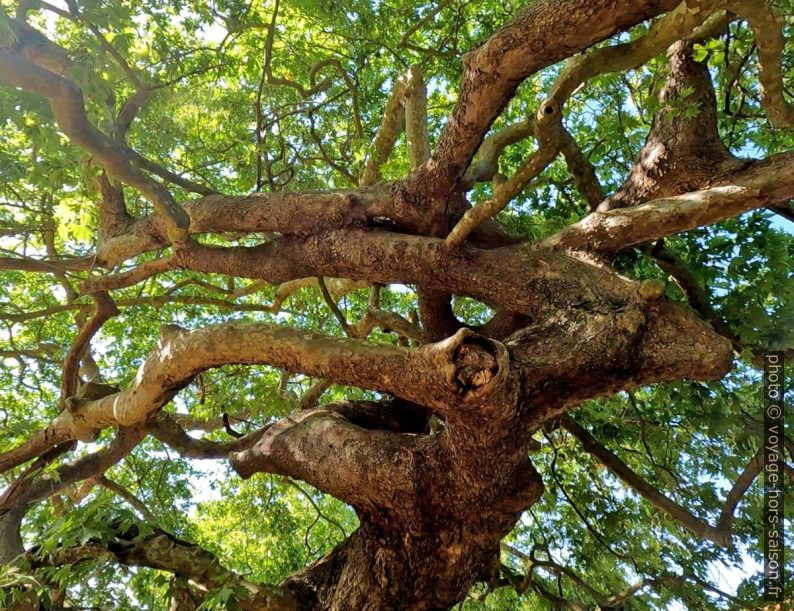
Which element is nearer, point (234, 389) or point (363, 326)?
point (363, 326)

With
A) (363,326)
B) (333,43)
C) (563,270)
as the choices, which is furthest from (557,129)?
(333,43)

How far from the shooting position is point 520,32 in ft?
9.80

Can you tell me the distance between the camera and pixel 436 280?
157 inches

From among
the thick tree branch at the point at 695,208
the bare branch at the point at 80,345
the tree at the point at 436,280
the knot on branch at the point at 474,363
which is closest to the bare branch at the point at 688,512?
the tree at the point at 436,280

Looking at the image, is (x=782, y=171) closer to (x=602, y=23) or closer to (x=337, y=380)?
(x=602, y=23)

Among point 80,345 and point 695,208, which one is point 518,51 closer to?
point 695,208

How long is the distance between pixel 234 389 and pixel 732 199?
5.96 meters

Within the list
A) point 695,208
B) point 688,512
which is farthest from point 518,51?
point 688,512

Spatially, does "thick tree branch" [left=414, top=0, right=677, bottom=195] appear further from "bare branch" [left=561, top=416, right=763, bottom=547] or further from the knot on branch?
"bare branch" [left=561, top=416, right=763, bottom=547]

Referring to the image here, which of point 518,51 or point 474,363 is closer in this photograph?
point 474,363

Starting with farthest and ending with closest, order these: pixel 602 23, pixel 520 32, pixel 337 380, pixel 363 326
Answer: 1. pixel 363 326
2. pixel 337 380
3. pixel 520 32
4. pixel 602 23

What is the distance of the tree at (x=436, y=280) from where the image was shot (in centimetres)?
299

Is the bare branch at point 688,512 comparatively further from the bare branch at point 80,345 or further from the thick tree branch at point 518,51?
the bare branch at point 80,345

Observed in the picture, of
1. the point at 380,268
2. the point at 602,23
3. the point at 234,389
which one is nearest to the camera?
the point at 602,23
